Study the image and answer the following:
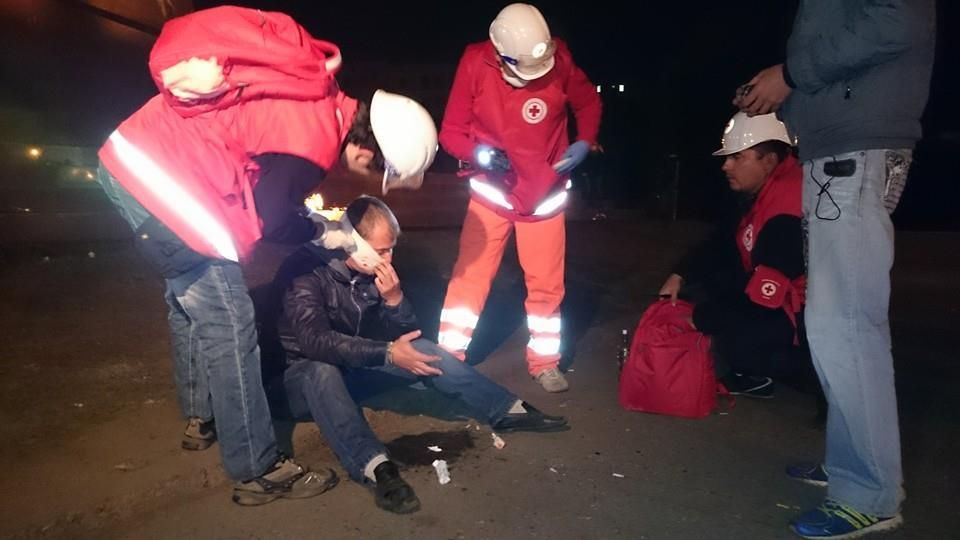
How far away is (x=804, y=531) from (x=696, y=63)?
16.3m

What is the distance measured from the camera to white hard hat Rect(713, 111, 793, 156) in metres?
3.84

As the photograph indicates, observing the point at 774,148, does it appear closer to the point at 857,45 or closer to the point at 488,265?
the point at 857,45

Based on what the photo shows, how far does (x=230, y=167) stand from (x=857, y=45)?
2134 millimetres

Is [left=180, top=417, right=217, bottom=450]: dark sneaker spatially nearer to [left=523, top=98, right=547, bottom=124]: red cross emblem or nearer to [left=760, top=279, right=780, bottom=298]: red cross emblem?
[left=523, top=98, right=547, bottom=124]: red cross emblem

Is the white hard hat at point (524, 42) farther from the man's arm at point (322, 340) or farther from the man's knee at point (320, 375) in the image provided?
the man's knee at point (320, 375)

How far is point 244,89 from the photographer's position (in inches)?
102

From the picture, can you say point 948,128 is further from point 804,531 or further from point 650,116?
point 804,531

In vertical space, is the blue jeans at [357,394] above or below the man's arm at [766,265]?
below

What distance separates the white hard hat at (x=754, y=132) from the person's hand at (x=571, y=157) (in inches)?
30.1

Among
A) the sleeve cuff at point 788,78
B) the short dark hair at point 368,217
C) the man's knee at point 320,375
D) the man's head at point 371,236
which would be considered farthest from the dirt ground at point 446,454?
the sleeve cuff at point 788,78

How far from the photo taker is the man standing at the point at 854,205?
2459 mm

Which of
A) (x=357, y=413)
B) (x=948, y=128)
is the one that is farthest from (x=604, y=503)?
(x=948, y=128)

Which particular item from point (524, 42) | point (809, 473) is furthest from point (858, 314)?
point (524, 42)

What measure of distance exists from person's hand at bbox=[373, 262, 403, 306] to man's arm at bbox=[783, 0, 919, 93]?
186 cm
